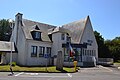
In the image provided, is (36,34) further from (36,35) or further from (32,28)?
(32,28)

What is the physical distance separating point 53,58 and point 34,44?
5.25 m

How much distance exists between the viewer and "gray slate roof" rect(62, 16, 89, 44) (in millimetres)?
44438

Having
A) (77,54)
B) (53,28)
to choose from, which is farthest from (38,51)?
(77,54)

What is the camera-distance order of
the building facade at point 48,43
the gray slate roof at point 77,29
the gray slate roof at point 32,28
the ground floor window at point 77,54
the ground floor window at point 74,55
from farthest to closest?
the gray slate roof at point 77,29 → the ground floor window at point 74,55 → the ground floor window at point 77,54 → the gray slate roof at point 32,28 → the building facade at point 48,43

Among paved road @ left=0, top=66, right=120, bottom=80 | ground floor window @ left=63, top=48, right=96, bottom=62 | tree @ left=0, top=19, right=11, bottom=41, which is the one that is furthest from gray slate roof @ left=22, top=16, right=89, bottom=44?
tree @ left=0, top=19, right=11, bottom=41

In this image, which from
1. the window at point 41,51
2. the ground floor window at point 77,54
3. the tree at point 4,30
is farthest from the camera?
the tree at point 4,30

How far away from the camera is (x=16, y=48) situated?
39188mm

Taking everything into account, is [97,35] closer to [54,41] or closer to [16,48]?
[54,41]

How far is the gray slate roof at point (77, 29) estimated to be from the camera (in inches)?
1750

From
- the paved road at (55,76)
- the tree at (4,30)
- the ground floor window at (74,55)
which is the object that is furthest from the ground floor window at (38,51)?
the tree at (4,30)

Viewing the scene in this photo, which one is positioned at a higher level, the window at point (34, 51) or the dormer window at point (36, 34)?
the dormer window at point (36, 34)

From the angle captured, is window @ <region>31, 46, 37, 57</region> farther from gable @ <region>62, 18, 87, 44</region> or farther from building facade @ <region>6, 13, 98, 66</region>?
gable @ <region>62, 18, 87, 44</region>

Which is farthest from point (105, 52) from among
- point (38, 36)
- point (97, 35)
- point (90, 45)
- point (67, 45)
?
point (38, 36)

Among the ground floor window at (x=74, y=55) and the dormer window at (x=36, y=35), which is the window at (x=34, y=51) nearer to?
the dormer window at (x=36, y=35)
